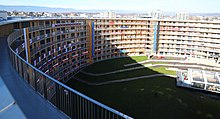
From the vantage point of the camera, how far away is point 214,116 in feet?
69.1

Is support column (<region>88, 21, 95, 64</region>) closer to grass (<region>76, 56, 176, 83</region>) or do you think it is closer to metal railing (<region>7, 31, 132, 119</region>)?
grass (<region>76, 56, 176, 83</region>)

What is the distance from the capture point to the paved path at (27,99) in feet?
19.2

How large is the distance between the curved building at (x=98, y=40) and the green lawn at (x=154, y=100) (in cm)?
647

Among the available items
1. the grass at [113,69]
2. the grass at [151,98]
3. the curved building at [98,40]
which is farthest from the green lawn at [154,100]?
the curved building at [98,40]

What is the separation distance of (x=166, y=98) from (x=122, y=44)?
1012 inches

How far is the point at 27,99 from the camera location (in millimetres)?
6562

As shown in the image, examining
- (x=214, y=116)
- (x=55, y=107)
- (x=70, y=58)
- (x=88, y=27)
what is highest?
(x=88, y=27)

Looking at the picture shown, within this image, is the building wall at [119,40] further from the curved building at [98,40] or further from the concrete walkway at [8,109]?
the concrete walkway at [8,109]

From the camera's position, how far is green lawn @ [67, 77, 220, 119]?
2122 centimetres

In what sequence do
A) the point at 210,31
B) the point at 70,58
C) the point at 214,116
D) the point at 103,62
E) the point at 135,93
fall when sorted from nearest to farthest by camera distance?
the point at 214,116 → the point at 135,93 → the point at 70,58 → the point at 103,62 → the point at 210,31

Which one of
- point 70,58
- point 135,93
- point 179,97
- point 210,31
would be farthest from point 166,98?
point 210,31

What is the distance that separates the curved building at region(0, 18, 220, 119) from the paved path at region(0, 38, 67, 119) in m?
8.65

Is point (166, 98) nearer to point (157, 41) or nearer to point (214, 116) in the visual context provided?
point (214, 116)

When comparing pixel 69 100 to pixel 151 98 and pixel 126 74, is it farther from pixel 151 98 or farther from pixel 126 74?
pixel 126 74
